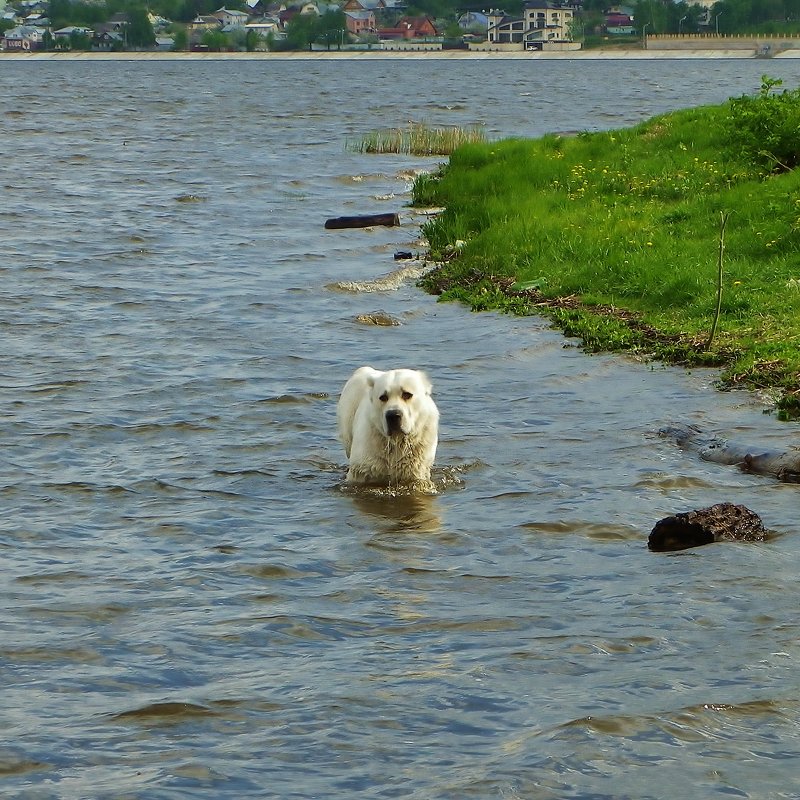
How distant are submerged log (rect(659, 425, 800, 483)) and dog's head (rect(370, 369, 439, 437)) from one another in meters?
2.43

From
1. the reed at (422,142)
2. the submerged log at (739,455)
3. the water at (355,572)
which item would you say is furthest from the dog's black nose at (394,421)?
the reed at (422,142)

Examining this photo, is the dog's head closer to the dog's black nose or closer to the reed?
the dog's black nose

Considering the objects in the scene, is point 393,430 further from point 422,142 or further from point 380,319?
point 422,142

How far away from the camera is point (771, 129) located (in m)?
22.4

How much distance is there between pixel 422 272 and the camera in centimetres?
2130

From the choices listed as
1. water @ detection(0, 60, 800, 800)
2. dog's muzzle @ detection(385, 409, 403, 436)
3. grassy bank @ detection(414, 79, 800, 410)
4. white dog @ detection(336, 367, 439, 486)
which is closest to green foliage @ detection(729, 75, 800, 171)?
grassy bank @ detection(414, 79, 800, 410)

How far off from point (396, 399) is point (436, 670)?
11.1 feet

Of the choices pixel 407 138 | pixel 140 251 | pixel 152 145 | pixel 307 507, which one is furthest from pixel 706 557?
pixel 152 145

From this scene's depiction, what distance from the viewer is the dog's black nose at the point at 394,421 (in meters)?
10.5

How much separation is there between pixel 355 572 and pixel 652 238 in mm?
10731

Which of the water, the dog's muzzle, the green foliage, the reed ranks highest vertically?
the green foliage

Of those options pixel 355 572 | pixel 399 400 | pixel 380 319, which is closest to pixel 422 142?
pixel 380 319

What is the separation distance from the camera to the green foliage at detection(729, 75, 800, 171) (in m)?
22.0

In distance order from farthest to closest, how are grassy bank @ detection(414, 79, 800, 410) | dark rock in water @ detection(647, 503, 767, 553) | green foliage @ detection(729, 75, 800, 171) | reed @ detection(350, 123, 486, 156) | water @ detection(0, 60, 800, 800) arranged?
reed @ detection(350, 123, 486, 156) → green foliage @ detection(729, 75, 800, 171) → grassy bank @ detection(414, 79, 800, 410) → dark rock in water @ detection(647, 503, 767, 553) → water @ detection(0, 60, 800, 800)
